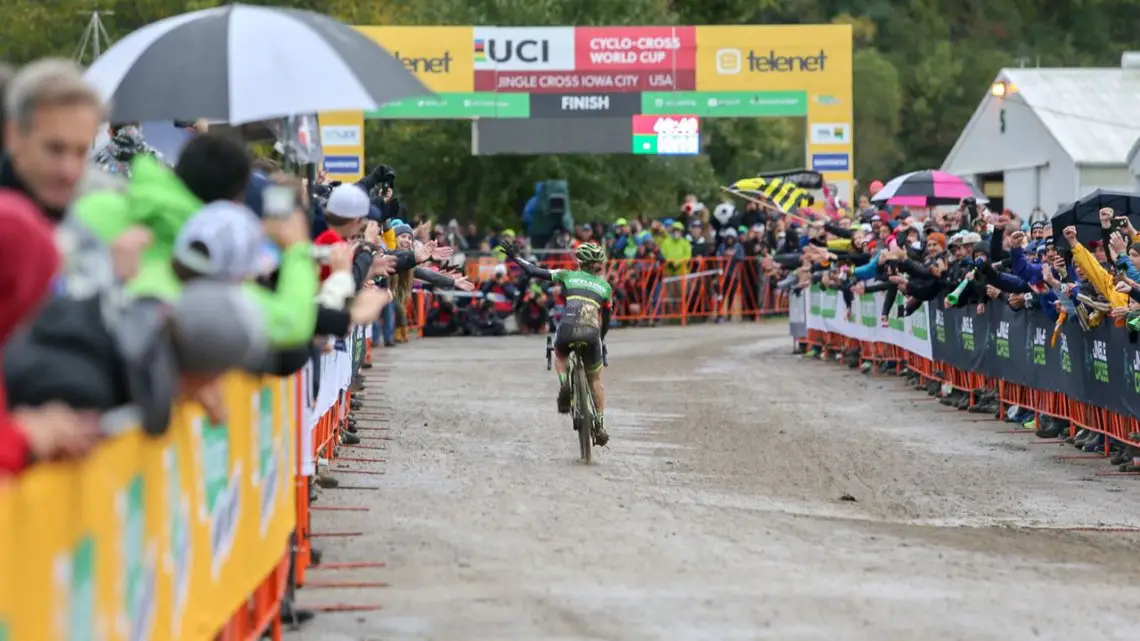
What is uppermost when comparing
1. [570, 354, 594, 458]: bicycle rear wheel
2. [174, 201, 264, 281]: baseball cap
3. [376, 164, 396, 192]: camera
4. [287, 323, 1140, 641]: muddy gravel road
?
[376, 164, 396, 192]: camera

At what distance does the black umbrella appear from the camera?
18.6m

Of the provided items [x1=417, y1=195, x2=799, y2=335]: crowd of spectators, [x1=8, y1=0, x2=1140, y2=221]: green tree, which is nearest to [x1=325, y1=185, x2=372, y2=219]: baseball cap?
[x1=417, y1=195, x2=799, y2=335]: crowd of spectators

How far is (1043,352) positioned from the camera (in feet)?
61.4

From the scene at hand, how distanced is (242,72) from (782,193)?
22.9 meters

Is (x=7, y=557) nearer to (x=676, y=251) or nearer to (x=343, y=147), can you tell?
(x=343, y=147)

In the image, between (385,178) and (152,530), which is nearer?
(152,530)

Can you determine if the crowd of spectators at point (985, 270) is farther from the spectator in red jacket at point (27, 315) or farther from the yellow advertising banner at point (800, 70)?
the spectator in red jacket at point (27, 315)

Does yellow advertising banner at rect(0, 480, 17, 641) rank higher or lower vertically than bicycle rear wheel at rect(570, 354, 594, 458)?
higher

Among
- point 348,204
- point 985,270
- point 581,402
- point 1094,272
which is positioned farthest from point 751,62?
point 348,204

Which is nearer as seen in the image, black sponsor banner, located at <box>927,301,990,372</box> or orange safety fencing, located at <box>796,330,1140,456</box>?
orange safety fencing, located at <box>796,330,1140,456</box>

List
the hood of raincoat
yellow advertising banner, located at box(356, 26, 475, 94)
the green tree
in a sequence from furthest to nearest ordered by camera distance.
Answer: the green tree, yellow advertising banner, located at box(356, 26, 475, 94), the hood of raincoat

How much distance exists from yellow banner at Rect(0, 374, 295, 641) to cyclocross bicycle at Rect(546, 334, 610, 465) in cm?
684

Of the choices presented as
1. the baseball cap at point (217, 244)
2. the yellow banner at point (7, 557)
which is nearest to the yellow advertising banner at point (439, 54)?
the baseball cap at point (217, 244)

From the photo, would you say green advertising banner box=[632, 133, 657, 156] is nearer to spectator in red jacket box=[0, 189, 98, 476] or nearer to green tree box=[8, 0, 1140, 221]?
green tree box=[8, 0, 1140, 221]
